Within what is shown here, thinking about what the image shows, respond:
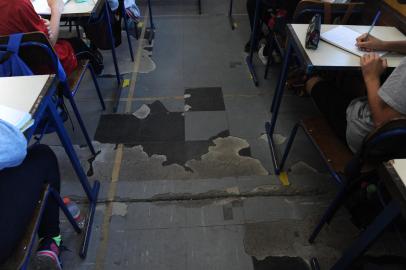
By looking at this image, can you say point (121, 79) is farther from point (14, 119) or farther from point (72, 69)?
point (14, 119)

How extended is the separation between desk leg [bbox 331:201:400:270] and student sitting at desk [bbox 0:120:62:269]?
42.2 inches

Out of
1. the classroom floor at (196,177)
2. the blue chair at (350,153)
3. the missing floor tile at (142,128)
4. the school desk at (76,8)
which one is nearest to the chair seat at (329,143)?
the blue chair at (350,153)

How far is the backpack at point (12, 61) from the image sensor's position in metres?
1.27

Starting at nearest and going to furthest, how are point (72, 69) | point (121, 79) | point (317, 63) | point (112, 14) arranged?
1. point (317, 63)
2. point (72, 69)
3. point (112, 14)
4. point (121, 79)

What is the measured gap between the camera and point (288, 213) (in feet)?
5.30

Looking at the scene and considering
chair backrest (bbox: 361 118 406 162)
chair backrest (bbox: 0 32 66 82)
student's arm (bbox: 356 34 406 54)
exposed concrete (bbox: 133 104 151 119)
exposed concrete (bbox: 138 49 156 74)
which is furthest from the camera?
exposed concrete (bbox: 138 49 156 74)

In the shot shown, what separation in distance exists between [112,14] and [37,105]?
1.61m

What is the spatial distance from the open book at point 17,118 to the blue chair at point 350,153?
3.68 ft

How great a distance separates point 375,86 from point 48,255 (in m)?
1.56

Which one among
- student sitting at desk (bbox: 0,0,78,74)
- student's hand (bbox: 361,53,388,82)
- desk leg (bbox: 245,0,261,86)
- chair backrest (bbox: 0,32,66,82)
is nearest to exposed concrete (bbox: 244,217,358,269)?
student's hand (bbox: 361,53,388,82)

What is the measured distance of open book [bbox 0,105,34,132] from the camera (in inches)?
38.5

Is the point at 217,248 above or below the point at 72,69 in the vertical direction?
below

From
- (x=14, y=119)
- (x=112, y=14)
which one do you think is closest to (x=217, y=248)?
(x=14, y=119)

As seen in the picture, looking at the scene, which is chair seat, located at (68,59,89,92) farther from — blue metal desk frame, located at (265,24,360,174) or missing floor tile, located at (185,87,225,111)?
blue metal desk frame, located at (265,24,360,174)
